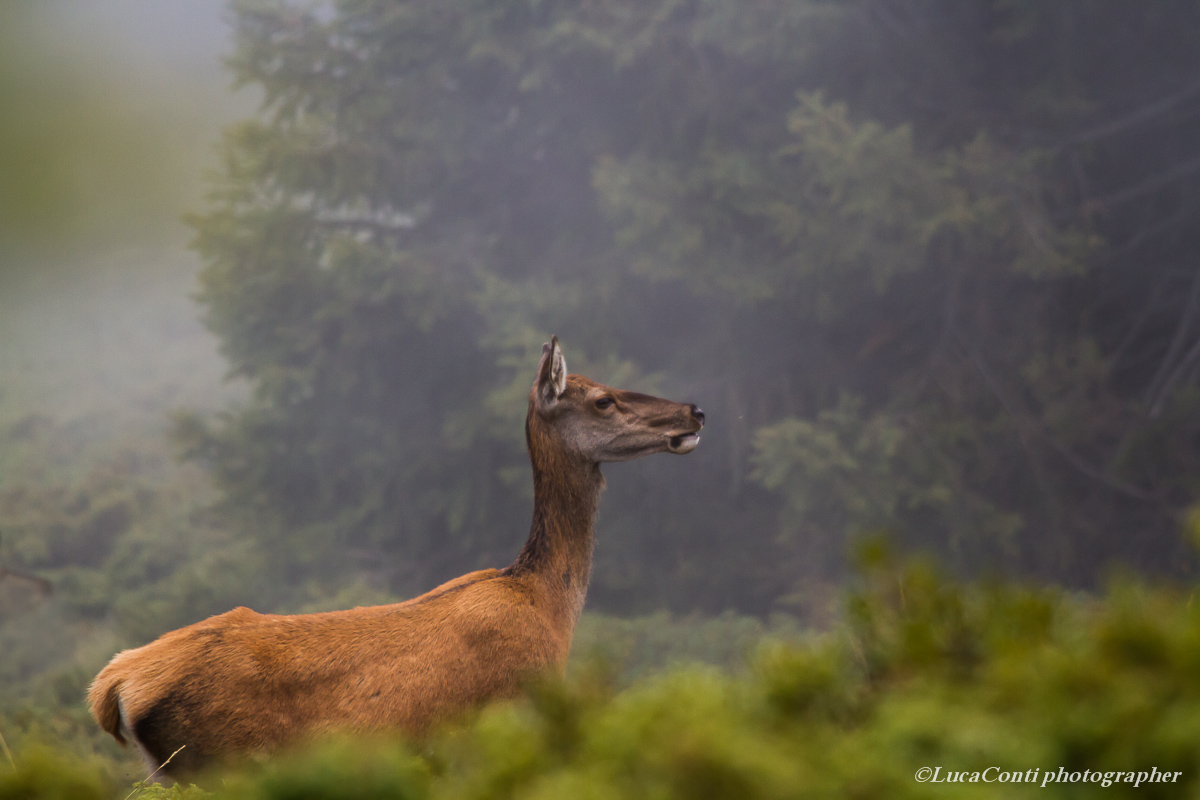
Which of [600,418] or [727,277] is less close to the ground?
[727,277]

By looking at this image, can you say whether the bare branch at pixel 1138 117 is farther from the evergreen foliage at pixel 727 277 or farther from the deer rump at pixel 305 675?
the deer rump at pixel 305 675

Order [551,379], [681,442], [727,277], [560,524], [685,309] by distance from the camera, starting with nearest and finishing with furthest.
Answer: [560,524] → [551,379] → [681,442] → [727,277] → [685,309]

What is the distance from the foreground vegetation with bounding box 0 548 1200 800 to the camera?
29.2 inches

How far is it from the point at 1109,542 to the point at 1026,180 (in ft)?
13.7

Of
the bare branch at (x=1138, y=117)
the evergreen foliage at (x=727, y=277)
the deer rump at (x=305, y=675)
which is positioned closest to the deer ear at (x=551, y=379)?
the deer rump at (x=305, y=675)

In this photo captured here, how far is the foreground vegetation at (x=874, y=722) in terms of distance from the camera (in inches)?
29.2

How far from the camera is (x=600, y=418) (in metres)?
3.32

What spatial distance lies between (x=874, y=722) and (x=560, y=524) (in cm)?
224

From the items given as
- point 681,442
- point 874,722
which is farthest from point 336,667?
point 874,722

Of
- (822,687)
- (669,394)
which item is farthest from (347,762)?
(669,394)

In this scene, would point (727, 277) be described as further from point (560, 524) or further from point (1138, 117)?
point (560, 524)

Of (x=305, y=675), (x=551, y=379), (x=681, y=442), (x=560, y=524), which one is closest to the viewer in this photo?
(x=305, y=675)

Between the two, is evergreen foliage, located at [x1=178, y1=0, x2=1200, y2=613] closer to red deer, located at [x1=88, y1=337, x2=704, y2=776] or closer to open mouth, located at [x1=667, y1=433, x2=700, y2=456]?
open mouth, located at [x1=667, y1=433, x2=700, y2=456]

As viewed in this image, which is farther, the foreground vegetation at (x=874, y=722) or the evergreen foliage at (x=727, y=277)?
the evergreen foliage at (x=727, y=277)
